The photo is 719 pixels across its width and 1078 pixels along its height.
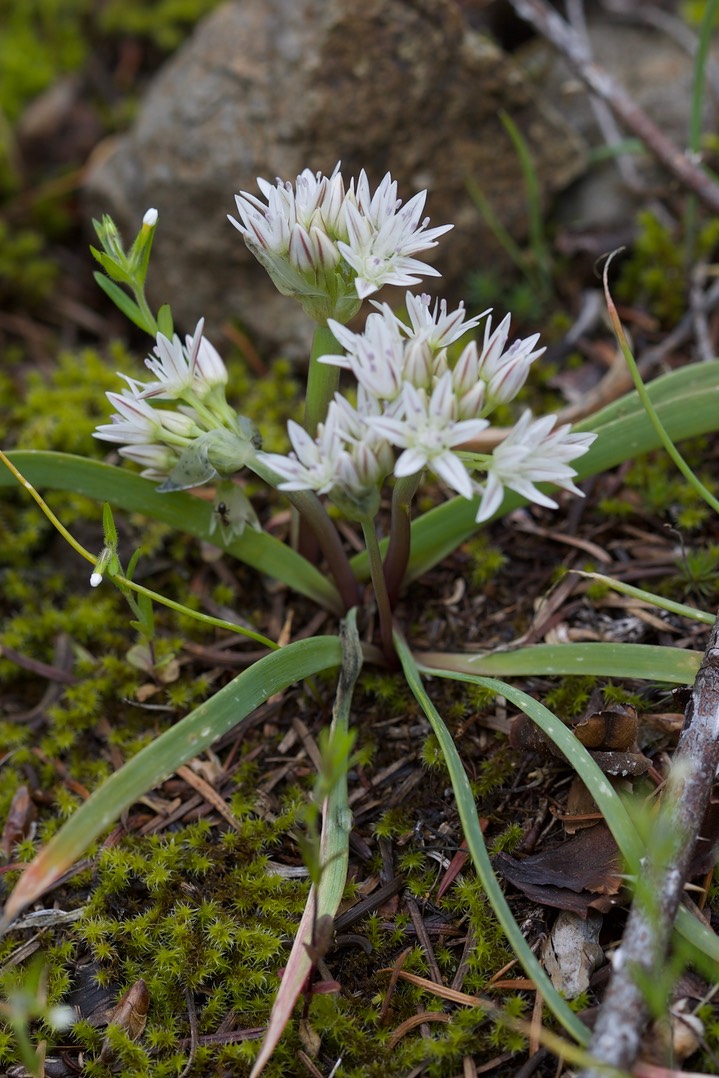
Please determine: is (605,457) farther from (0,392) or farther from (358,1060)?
(0,392)

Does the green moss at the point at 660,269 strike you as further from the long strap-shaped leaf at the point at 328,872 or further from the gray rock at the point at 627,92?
the long strap-shaped leaf at the point at 328,872

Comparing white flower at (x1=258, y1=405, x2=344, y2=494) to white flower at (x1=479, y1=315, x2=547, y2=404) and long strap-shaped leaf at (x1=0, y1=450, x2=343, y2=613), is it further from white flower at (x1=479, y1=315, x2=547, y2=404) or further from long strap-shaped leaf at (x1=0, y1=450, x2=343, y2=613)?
long strap-shaped leaf at (x1=0, y1=450, x2=343, y2=613)

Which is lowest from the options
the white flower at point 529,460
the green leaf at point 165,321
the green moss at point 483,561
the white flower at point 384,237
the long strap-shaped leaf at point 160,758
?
the green moss at point 483,561

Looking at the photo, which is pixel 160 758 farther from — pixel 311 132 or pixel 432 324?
pixel 311 132

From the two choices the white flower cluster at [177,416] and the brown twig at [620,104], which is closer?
the white flower cluster at [177,416]

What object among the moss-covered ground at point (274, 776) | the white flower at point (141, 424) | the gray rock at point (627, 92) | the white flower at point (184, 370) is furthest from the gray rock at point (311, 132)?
the white flower at point (141, 424)

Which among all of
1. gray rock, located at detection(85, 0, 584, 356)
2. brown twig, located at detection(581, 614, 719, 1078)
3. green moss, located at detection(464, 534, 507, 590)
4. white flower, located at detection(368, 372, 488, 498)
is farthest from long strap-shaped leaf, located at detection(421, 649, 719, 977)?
gray rock, located at detection(85, 0, 584, 356)
